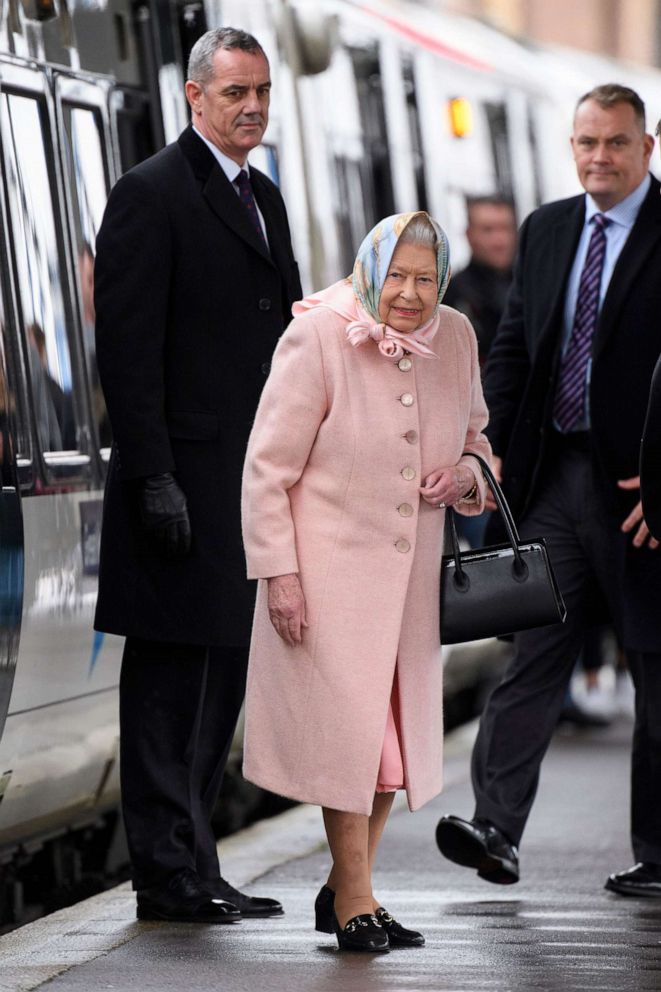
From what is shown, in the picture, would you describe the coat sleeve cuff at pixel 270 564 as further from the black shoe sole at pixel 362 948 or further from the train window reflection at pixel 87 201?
the train window reflection at pixel 87 201

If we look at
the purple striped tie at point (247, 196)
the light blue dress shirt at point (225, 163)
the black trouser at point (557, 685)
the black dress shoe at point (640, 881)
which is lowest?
the black dress shoe at point (640, 881)

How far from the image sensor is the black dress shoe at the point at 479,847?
20.9 feet

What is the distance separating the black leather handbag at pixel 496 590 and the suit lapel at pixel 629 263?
108cm

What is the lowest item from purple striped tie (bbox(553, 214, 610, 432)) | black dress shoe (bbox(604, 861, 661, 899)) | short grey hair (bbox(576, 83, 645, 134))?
black dress shoe (bbox(604, 861, 661, 899))

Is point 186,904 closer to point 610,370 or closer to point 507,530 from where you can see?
point 507,530

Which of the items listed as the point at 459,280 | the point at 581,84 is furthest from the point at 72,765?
the point at 581,84

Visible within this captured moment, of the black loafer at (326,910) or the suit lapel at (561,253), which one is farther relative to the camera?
the suit lapel at (561,253)

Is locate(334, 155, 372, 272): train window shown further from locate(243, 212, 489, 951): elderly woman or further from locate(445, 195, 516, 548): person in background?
locate(243, 212, 489, 951): elderly woman

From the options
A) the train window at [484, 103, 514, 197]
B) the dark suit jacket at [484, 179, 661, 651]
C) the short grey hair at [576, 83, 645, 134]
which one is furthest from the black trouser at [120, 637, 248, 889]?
the train window at [484, 103, 514, 197]

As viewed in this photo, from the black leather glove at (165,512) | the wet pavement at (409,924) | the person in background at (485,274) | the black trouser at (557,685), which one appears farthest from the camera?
the person in background at (485,274)

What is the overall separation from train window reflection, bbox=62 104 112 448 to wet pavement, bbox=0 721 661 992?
1.51 m

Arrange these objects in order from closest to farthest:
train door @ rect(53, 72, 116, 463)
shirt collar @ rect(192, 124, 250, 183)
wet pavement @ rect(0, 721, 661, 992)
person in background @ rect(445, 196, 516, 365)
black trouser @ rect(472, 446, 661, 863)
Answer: wet pavement @ rect(0, 721, 661, 992)
shirt collar @ rect(192, 124, 250, 183)
black trouser @ rect(472, 446, 661, 863)
train door @ rect(53, 72, 116, 463)
person in background @ rect(445, 196, 516, 365)

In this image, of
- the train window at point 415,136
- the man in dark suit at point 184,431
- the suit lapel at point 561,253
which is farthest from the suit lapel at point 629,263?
the train window at point 415,136

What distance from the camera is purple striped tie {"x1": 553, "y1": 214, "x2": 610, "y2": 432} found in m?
6.47
